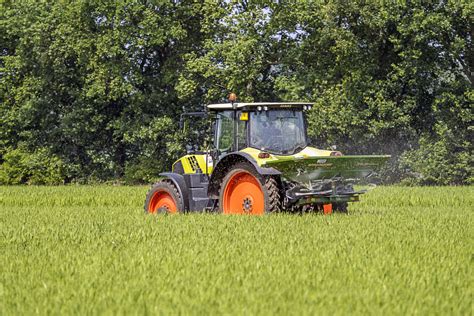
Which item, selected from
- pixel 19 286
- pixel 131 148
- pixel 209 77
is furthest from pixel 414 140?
pixel 19 286

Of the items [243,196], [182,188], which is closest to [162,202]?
[182,188]

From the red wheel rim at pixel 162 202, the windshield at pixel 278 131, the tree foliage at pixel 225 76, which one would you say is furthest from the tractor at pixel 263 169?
the tree foliage at pixel 225 76

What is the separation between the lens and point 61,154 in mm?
35219

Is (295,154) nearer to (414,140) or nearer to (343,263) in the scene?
(343,263)

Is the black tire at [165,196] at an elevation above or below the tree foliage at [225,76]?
below

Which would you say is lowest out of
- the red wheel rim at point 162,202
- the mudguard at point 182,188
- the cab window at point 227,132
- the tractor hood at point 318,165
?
the red wheel rim at point 162,202

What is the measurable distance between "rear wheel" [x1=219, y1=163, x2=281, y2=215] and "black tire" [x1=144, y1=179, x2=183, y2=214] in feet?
3.23

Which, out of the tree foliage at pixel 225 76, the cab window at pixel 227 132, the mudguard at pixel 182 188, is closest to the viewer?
the cab window at pixel 227 132

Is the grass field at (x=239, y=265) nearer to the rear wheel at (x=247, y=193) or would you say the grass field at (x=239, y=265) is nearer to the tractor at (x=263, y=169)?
the rear wheel at (x=247, y=193)

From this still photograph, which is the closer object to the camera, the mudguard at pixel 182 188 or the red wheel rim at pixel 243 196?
the red wheel rim at pixel 243 196

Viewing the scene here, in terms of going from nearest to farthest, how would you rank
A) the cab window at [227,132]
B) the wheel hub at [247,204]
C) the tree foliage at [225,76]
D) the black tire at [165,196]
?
the wheel hub at [247,204] → the cab window at [227,132] → the black tire at [165,196] → the tree foliage at [225,76]

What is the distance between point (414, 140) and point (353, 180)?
17.7m

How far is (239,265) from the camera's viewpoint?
7.08 m

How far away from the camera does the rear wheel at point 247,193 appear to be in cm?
1190
